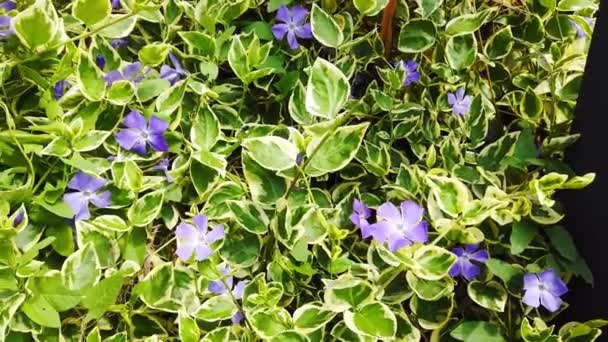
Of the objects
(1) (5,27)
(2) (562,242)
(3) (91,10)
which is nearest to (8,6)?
(1) (5,27)

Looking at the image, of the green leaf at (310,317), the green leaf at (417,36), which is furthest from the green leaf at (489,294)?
the green leaf at (417,36)

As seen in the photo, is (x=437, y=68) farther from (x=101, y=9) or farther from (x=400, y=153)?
(x=101, y=9)

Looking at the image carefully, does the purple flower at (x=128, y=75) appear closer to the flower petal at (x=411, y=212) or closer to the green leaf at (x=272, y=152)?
the green leaf at (x=272, y=152)

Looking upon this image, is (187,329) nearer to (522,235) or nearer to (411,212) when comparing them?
(411,212)

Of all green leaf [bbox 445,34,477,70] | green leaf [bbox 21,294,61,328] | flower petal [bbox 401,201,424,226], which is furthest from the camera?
green leaf [bbox 445,34,477,70]

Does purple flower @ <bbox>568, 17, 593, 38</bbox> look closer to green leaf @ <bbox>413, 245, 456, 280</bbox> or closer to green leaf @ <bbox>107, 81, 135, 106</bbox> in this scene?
green leaf @ <bbox>413, 245, 456, 280</bbox>

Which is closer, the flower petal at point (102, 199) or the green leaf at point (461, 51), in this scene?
the flower petal at point (102, 199)

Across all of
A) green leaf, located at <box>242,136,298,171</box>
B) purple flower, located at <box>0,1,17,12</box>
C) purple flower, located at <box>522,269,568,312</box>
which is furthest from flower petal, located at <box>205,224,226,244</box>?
purple flower, located at <box>0,1,17,12</box>
